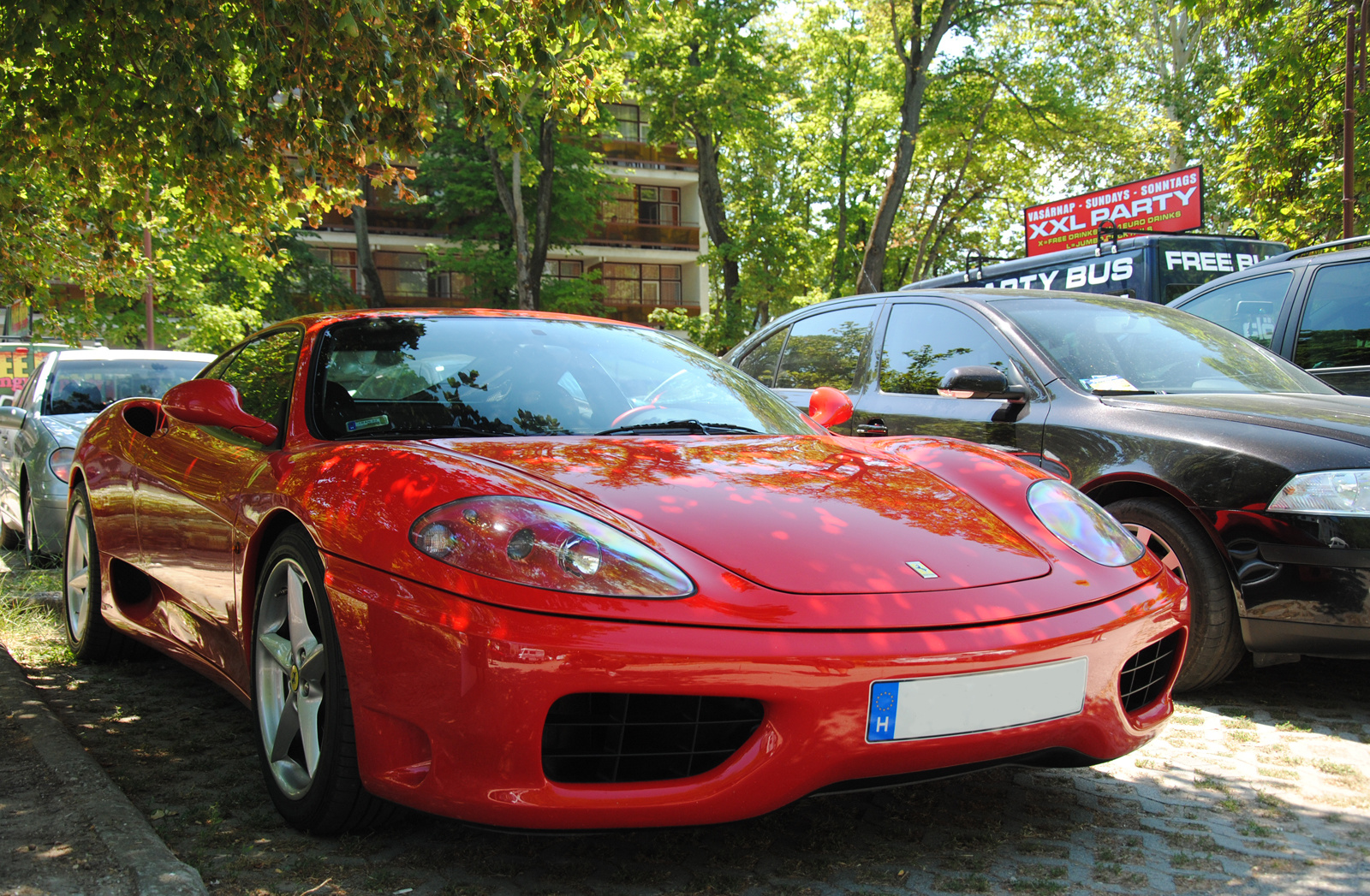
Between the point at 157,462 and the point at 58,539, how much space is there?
4284mm

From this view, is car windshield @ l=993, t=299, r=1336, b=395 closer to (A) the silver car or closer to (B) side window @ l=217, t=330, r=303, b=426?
(B) side window @ l=217, t=330, r=303, b=426

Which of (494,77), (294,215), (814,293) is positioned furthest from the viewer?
(814,293)

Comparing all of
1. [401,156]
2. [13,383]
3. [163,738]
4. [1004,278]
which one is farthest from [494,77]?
[13,383]

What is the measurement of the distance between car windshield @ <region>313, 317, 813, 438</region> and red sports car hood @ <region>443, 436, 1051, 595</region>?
220 millimetres

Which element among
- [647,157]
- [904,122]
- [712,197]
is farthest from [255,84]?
[647,157]

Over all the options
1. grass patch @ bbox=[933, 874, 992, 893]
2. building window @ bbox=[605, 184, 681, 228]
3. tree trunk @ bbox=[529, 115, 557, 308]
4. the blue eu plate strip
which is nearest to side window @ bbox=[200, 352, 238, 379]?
the blue eu plate strip

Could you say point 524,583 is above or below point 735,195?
below

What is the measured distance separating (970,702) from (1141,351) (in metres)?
3.02

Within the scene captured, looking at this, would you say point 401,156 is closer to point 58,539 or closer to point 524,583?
point 58,539

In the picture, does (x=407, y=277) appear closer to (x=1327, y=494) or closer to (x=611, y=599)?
(x=1327, y=494)

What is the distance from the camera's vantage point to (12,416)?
25.6 feet

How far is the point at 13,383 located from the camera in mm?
23953

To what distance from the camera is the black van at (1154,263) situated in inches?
407

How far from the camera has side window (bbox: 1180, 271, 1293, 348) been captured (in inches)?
238
